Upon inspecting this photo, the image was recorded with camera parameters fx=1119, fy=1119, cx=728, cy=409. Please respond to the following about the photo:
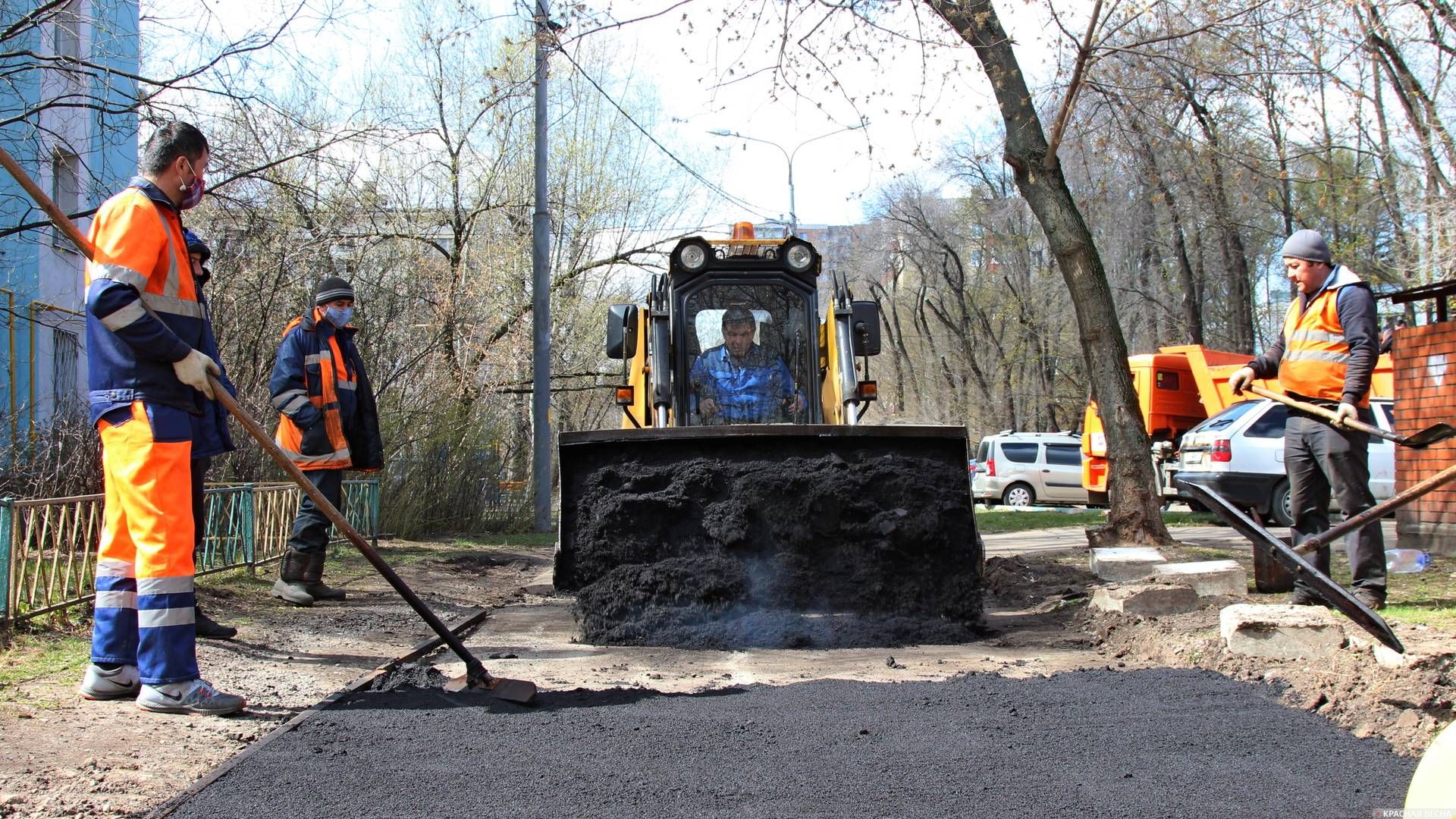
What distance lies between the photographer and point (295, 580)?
22.8 feet

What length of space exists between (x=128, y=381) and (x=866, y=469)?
11.3ft

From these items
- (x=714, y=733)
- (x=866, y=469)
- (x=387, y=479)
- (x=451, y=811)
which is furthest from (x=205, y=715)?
(x=387, y=479)

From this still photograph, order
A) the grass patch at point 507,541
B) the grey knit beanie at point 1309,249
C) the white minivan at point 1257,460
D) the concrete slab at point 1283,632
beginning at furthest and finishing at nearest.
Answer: the white minivan at point 1257,460
the grass patch at point 507,541
the grey knit beanie at point 1309,249
the concrete slab at point 1283,632

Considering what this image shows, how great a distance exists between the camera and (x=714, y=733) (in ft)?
12.1

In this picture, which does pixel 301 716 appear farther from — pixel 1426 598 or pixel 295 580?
pixel 1426 598

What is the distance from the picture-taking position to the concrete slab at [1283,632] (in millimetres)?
4559

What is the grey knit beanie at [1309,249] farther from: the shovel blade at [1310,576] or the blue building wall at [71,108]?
the blue building wall at [71,108]

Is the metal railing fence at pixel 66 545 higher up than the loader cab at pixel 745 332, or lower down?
lower down

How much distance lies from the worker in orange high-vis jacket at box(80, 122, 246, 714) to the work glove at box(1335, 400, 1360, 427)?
16.7 ft

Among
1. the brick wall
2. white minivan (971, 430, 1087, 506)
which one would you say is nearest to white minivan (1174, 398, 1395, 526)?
the brick wall

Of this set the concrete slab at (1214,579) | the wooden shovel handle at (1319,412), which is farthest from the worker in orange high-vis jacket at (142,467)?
the wooden shovel handle at (1319,412)

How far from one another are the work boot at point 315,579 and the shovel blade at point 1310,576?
16.6 ft

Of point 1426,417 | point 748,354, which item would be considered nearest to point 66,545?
point 748,354

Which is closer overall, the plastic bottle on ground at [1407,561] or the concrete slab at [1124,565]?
the plastic bottle on ground at [1407,561]
